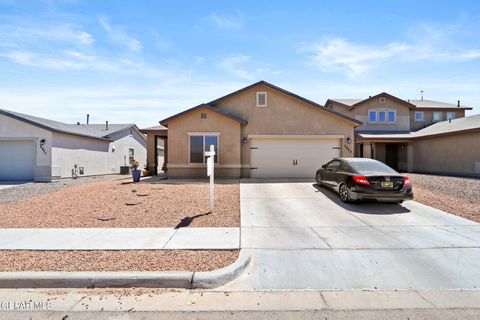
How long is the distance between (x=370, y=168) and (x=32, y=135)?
18.7m

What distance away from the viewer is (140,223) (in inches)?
262

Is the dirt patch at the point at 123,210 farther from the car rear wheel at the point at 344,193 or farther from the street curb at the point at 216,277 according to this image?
the car rear wheel at the point at 344,193

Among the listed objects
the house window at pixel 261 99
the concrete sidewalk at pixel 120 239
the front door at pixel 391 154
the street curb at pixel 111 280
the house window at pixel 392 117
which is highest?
the house window at pixel 392 117

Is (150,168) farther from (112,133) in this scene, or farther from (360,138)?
(360,138)

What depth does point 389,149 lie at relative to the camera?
80.4ft

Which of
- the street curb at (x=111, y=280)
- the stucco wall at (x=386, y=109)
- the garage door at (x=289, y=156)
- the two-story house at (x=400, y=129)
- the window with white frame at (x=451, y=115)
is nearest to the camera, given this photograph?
the street curb at (x=111, y=280)

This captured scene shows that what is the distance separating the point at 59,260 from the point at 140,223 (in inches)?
89.9

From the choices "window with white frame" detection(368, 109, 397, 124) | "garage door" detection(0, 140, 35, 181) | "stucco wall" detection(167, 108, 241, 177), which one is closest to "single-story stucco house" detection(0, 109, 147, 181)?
"garage door" detection(0, 140, 35, 181)

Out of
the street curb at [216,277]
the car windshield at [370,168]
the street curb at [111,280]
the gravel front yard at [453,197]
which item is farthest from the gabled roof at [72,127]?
the gravel front yard at [453,197]

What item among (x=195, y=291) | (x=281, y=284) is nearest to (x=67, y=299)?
(x=195, y=291)

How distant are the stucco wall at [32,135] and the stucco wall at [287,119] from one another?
38.1ft

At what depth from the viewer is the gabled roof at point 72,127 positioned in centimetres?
1530

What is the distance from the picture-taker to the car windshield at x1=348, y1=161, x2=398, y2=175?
8.40m

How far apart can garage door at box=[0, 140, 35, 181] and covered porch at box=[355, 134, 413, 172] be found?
954 inches
